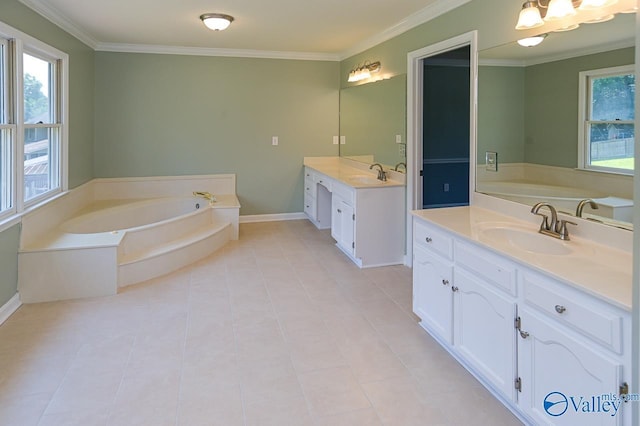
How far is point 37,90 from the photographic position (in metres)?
4.09

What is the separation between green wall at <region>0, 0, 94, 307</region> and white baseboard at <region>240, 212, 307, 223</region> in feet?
6.76

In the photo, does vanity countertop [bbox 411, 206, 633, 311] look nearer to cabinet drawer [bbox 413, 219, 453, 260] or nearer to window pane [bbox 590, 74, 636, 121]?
cabinet drawer [bbox 413, 219, 453, 260]

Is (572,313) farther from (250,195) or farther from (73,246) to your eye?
(250,195)

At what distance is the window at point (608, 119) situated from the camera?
216 centimetres

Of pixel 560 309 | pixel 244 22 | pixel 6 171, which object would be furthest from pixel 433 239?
pixel 6 171

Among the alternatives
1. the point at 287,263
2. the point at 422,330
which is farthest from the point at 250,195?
the point at 422,330

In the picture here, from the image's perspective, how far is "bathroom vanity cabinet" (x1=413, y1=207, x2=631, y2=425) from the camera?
5.12 feet

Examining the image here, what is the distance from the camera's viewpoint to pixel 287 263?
462cm

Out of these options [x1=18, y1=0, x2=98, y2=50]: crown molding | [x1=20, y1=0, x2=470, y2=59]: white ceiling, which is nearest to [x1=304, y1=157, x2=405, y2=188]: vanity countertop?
[x1=20, y1=0, x2=470, y2=59]: white ceiling

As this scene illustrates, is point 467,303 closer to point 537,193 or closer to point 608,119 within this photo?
point 537,193

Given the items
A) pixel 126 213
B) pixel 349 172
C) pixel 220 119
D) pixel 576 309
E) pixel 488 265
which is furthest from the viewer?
pixel 220 119

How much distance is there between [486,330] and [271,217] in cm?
463

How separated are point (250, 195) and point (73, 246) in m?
3.02

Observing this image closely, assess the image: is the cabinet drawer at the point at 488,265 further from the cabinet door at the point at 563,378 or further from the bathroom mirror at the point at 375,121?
the bathroom mirror at the point at 375,121
